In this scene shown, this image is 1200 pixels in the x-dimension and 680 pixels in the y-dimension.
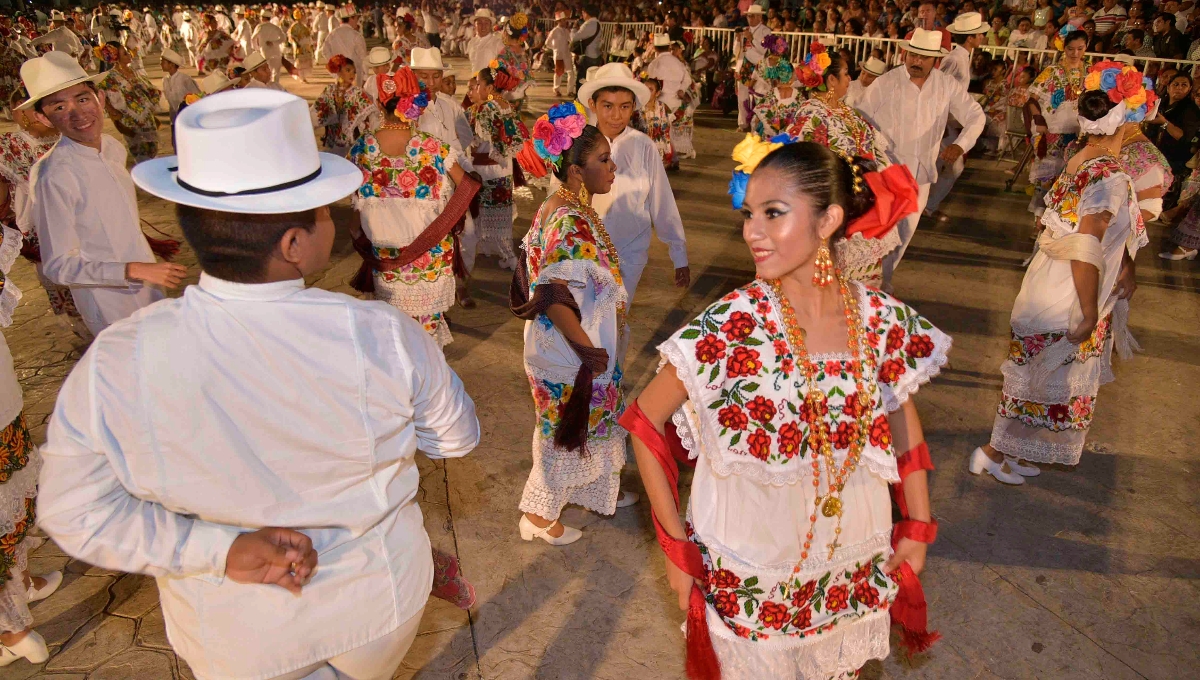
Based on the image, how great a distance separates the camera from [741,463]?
→ 199 centimetres

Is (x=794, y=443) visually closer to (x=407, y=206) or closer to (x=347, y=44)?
(x=407, y=206)

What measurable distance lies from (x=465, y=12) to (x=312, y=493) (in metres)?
33.6

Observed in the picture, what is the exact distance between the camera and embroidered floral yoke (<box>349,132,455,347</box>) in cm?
471

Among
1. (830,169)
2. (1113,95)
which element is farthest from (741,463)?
(1113,95)

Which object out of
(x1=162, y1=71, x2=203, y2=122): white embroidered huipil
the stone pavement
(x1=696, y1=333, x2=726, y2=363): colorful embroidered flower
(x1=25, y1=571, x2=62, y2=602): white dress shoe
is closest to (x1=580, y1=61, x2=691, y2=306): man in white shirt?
the stone pavement

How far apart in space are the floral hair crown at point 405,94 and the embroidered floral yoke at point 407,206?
16 cm

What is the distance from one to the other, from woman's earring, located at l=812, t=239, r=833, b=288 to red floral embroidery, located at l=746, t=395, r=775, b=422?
1.14 feet

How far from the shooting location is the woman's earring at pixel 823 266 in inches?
80.8

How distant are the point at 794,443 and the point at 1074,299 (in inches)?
105

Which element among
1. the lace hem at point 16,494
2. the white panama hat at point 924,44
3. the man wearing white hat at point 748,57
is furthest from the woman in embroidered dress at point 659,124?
the lace hem at point 16,494

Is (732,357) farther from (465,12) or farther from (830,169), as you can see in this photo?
(465,12)

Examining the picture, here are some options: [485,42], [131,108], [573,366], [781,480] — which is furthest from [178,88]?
[781,480]

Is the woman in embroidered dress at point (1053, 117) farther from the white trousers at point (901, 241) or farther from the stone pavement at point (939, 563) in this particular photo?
the stone pavement at point (939, 563)

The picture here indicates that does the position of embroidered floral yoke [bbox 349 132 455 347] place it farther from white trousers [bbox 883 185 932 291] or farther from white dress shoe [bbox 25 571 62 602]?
white trousers [bbox 883 185 932 291]
